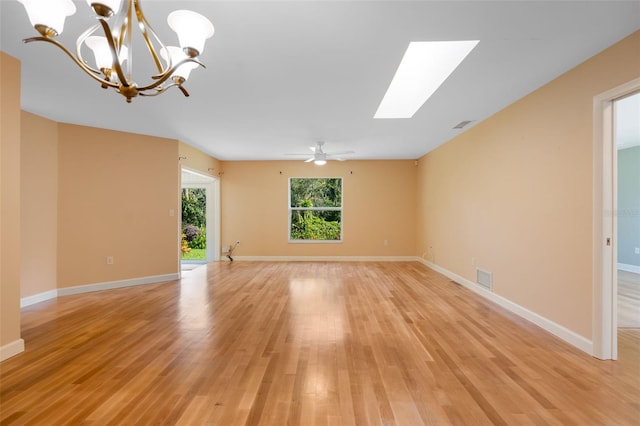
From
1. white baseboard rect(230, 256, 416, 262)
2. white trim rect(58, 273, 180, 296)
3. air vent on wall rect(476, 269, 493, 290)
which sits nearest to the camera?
air vent on wall rect(476, 269, 493, 290)

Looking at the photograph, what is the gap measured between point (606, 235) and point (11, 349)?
5.07m

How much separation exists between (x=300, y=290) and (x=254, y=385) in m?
2.40

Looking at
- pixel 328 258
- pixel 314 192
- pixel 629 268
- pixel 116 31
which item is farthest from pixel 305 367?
pixel 629 268

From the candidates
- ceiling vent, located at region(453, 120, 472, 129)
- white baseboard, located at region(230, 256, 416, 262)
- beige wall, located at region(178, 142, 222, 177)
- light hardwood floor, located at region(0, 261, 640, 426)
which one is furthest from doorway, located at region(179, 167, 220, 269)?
ceiling vent, located at region(453, 120, 472, 129)

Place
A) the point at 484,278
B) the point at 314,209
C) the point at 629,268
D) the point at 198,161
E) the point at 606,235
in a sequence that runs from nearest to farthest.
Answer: the point at 606,235
the point at 484,278
the point at 629,268
the point at 198,161
the point at 314,209

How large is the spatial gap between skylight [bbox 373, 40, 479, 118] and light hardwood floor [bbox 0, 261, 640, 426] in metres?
2.56

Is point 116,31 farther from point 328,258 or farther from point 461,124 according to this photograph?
point 328,258

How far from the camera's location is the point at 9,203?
233 cm

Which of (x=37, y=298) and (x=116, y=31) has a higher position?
(x=116, y=31)

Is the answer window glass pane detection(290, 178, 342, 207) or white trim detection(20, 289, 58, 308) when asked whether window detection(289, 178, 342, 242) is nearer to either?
window glass pane detection(290, 178, 342, 207)

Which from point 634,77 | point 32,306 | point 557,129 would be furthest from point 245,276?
point 634,77

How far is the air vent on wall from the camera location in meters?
3.81

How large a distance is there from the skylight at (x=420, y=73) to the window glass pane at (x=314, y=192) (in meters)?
3.49

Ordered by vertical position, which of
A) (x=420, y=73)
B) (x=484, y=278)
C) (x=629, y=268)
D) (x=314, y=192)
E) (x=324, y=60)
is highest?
(x=420, y=73)
